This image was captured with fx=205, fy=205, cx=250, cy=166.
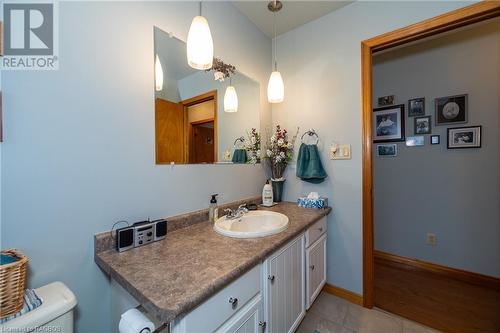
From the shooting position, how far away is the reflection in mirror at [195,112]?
1207 mm

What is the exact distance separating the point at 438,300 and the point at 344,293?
0.79 m

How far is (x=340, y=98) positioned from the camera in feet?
5.70

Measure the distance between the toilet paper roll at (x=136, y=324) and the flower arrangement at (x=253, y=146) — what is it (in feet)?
4.37

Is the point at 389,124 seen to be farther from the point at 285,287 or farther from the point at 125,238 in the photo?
the point at 125,238

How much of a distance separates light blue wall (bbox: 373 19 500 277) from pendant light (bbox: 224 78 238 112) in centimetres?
189

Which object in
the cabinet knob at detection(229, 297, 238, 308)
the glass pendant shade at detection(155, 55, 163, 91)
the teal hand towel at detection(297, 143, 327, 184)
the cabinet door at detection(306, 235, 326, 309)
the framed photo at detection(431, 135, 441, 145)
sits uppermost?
the glass pendant shade at detection(155, 55, 163, 91)

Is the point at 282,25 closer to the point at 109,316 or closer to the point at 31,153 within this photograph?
the point at 31,153

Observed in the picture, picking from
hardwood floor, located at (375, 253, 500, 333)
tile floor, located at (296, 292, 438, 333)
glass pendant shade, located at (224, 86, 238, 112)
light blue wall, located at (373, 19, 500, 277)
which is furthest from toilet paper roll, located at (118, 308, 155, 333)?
light blue wall, located at (373, 19, 500, 277)

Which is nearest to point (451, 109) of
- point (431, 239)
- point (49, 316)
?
point (431, 239)

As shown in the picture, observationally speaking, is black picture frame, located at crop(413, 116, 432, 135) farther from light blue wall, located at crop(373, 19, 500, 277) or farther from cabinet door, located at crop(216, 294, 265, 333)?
cabinet door, located at crop(216, 294, 265, 333)

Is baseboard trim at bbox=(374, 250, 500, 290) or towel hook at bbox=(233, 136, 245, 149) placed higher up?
towel hook at bbox=(233, 136, 245, 149)

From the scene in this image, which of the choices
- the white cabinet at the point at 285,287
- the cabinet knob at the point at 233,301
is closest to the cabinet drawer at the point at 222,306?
the cabinet knob at the point at 233,301

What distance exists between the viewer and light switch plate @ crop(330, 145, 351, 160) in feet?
5.58

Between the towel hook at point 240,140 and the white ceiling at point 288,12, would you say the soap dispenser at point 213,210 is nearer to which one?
the towel hook at point 240,140
